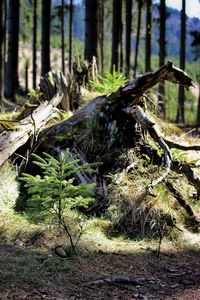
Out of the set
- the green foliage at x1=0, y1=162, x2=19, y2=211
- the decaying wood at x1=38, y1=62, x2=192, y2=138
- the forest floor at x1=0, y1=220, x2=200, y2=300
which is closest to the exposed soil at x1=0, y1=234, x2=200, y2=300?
the forest floor at x1=0, y1=220, x2=200, y2=300

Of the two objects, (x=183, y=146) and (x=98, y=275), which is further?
(x=183, y=146)

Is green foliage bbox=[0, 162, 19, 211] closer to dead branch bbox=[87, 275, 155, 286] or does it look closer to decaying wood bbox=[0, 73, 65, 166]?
decaying wood bbox=[0, 73, 65, 166]

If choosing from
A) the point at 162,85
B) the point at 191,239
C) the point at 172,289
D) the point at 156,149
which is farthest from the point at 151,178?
the point at 162,85

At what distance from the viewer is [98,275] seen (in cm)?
360

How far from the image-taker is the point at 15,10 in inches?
694

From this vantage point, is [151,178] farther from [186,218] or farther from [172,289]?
[172,289]

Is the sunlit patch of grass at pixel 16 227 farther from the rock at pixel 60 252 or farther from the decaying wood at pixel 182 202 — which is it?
the decaying wood at pixel 182 202

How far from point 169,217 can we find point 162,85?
43.8ft

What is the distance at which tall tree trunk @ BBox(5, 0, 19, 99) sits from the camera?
58.4 feet

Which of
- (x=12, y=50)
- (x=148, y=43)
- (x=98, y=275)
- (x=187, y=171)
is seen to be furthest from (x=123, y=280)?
(x=148, y=43)

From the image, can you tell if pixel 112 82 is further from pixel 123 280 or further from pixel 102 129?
pixel 123 280

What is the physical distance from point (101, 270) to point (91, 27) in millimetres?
7547

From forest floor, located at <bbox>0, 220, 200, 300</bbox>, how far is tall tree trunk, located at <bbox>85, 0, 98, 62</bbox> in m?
6.67

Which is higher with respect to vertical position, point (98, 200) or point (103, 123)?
point (103, 123)
